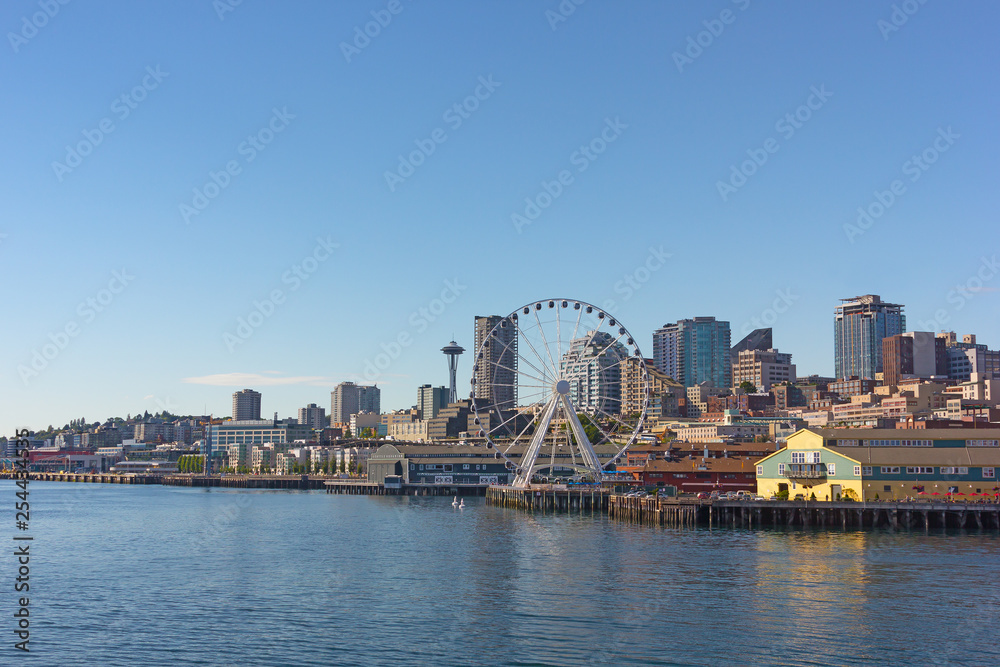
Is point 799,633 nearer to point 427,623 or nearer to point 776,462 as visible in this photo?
point 427,623

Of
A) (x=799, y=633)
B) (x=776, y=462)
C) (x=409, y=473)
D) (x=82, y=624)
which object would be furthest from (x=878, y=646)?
(x=409, y=473)

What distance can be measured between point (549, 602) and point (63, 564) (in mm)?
32614

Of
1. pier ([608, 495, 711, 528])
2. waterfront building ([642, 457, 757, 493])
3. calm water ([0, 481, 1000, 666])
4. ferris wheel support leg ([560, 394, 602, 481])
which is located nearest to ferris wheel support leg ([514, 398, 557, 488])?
ferris wheel support leg ([560, 394, 602, 481])

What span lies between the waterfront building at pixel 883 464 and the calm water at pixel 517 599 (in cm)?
1100

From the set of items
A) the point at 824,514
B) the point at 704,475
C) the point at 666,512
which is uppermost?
the point at 704,475

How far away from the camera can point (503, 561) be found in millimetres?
61531

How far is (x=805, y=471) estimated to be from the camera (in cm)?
9038

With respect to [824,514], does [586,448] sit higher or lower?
higher

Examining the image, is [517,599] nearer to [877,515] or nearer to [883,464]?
[877,515]

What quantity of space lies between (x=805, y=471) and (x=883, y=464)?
7.27 m

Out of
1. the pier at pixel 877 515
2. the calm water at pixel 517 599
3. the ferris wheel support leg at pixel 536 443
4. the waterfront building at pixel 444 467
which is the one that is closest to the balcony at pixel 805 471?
the pier at pixel 877 515

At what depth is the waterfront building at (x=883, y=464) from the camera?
84875 mm

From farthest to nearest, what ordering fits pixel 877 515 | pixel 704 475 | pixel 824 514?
1. pixel 704 475
2. pixel 824 514
3. pixel 877 515

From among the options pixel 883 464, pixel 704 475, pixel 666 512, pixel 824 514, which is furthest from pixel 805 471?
pixel 704 475
